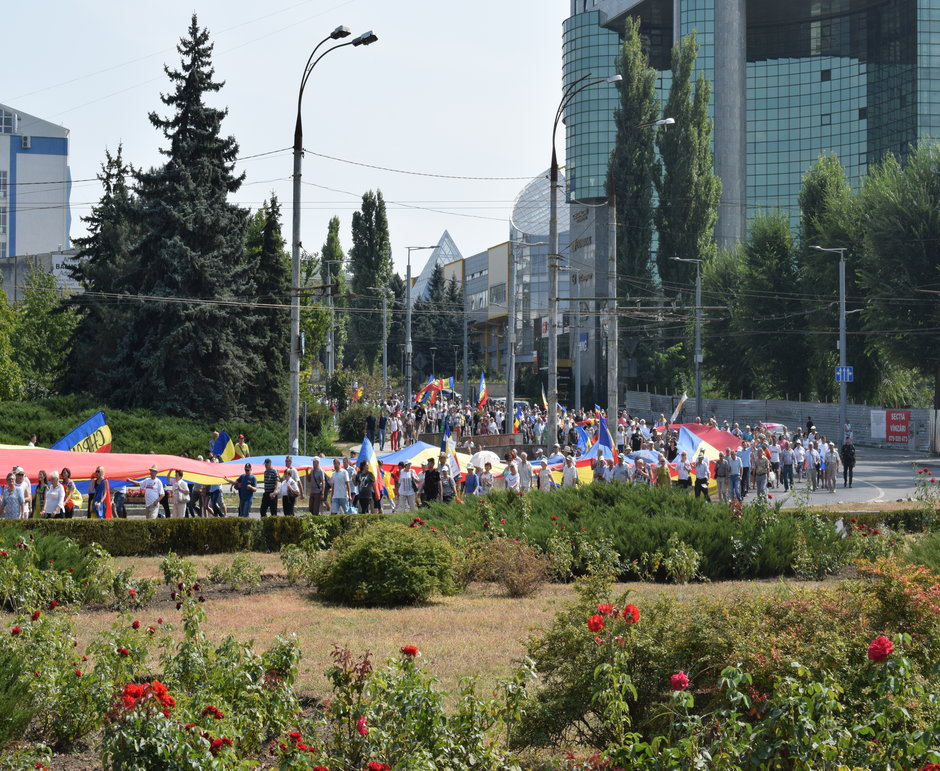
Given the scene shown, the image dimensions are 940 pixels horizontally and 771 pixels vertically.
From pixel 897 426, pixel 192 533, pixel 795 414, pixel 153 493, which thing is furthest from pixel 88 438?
pixel 795 414

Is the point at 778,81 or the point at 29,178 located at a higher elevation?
the point at 778,81

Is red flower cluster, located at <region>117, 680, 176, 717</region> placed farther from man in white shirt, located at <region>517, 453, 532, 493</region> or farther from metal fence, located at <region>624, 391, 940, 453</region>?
metal fence, located at <region>624, 391, 940, 453</region>

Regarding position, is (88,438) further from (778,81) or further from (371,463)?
(778,81)

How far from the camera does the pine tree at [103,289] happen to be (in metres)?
42.5

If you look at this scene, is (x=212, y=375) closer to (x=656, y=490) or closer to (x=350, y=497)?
(x=350, y=497)

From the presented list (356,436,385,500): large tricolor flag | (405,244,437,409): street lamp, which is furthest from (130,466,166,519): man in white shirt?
(405,244,437,409): street lamp

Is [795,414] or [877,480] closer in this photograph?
[877,480]

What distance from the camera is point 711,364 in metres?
69.8

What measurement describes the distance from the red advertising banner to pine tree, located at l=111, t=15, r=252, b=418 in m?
26.8

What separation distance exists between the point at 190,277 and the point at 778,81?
88.6 meters

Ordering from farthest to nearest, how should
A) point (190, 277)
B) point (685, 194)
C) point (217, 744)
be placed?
point (685, 194), point (190, 277), point (217, 744)

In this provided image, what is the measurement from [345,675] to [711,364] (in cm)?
6481

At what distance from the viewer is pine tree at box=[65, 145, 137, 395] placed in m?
42.5

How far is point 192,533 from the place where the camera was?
1916cm
